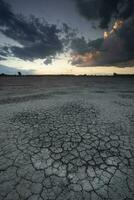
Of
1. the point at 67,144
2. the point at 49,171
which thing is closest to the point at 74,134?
the point at 67,144

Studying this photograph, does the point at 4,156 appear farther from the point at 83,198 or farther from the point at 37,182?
the point at 83,198

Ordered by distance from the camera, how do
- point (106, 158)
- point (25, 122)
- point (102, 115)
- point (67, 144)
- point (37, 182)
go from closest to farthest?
point (37, 182), point (106, 158), point (67, 144), point (25, 122), point (102, 115)

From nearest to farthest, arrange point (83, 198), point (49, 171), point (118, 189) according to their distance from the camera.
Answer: point (83, 198), point (118, 189), point (49, 171)

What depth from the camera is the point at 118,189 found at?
222 centimetres

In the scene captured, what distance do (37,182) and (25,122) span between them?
3.03 metres

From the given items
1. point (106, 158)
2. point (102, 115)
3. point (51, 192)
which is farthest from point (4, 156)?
point (102, 115)

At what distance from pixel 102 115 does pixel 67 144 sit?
2841 mm

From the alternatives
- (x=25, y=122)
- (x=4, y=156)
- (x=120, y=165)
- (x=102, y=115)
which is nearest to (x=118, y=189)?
(x=120, y=165)

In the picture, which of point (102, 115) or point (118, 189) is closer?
point (118, 189)

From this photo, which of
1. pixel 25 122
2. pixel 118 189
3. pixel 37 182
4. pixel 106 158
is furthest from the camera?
pixel 25 122

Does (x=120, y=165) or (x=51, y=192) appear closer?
(x=51, y=192)

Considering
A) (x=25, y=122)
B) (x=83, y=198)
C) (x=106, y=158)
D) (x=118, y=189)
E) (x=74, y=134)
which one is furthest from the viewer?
(x=25, y=122)

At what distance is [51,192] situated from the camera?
2193 millimetres

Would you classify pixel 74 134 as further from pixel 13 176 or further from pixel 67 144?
pixel 13 176
